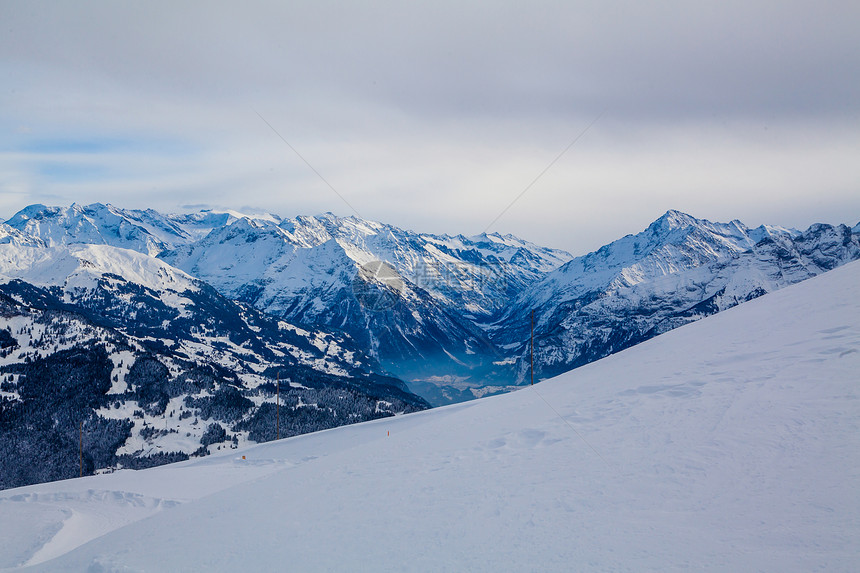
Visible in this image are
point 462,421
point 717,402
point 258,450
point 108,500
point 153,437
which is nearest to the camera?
point 717,402

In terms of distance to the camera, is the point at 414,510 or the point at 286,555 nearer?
the point at 286,555

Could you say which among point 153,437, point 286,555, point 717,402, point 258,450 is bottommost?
point 153,437

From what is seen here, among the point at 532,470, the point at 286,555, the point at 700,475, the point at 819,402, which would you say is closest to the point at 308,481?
the point at 286,555

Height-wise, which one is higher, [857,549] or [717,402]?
[717,402]

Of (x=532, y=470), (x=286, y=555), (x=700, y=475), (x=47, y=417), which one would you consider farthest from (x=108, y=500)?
(x=47, y=417)

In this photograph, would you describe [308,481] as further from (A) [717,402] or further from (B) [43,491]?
(B) [43,491]

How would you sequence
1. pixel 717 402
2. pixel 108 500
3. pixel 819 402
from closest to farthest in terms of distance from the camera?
pixel 819 402, pixel 717 402, pixel 108 500
